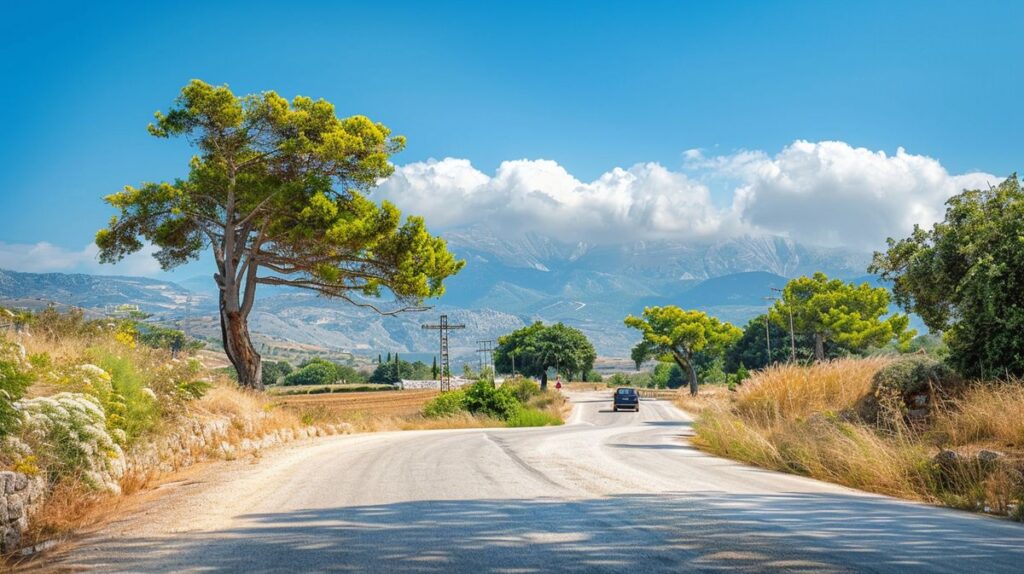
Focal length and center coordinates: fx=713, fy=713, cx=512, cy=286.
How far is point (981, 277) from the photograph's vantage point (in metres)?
14.4

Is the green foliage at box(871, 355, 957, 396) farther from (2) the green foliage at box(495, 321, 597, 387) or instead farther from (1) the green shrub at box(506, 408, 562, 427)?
(2) the green foliage at box(495, 321, 597, 387)

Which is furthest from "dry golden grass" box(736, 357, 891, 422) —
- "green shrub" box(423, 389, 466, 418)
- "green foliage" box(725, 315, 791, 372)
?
"green foliage" box(725, 315, 791, 372)

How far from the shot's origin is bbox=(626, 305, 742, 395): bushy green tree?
251ft

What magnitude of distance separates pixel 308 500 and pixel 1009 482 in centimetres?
814

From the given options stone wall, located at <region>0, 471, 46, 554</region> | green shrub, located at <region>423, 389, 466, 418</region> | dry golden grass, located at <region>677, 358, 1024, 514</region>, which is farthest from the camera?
green shrub, located at <region>423, 389, 466, 418</region>

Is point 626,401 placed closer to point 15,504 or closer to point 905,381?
point 905,381

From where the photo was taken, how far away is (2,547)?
20.7 feet

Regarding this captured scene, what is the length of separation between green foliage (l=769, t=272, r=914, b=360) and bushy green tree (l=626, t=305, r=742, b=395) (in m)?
10.0

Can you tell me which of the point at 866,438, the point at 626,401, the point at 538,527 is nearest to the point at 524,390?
the point at 626,401

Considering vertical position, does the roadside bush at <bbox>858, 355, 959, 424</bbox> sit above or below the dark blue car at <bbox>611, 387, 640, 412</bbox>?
above

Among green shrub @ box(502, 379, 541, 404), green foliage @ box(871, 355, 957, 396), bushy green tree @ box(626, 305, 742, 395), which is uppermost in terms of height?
bushy green tree @ box(626, 305, 742, 395)

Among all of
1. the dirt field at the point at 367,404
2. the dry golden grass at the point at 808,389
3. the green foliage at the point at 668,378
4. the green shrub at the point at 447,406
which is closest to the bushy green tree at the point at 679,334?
the dirt field at the point at 367,404

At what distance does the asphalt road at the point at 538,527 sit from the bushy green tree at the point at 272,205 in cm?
1444

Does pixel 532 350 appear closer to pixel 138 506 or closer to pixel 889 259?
pixel 889 259
